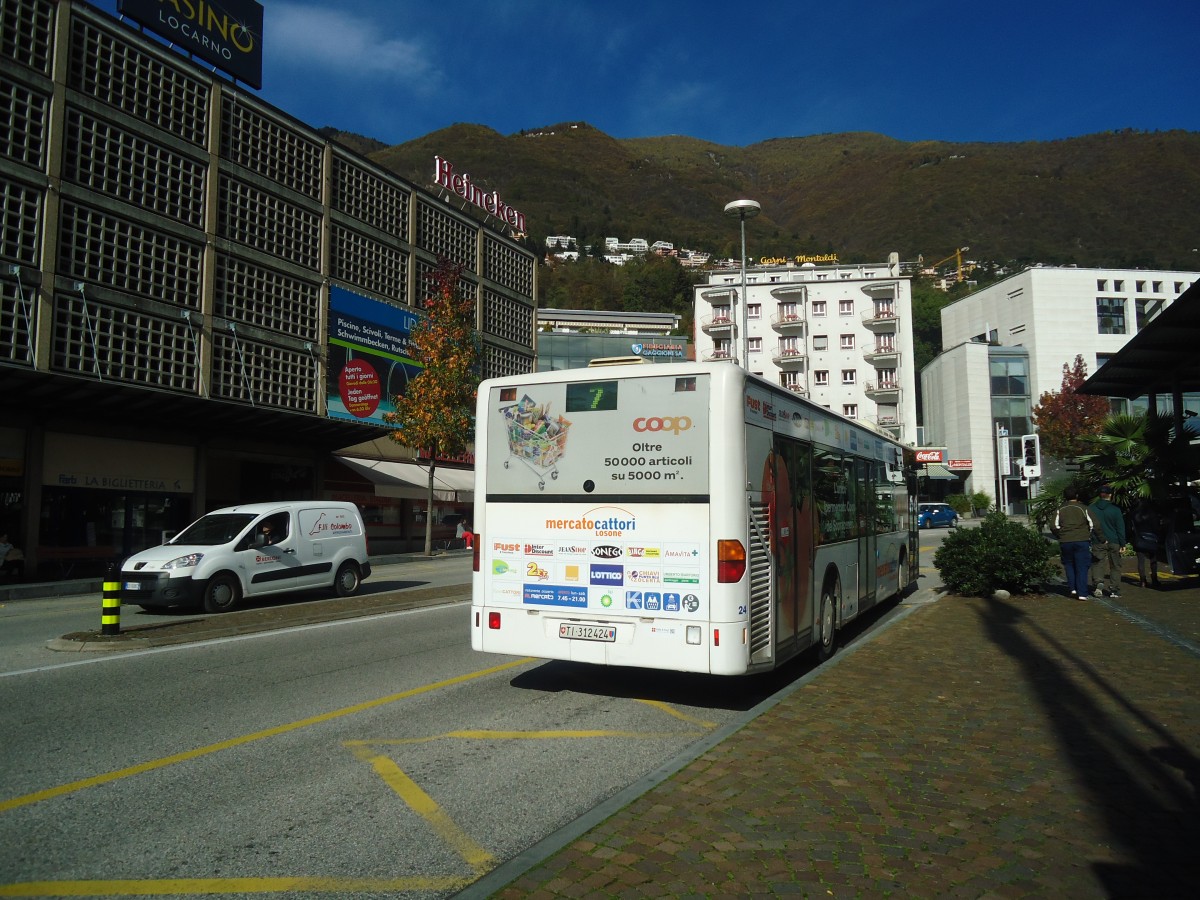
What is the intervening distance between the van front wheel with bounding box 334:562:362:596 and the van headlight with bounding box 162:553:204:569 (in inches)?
128

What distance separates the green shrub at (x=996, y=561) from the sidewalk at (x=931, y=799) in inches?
241

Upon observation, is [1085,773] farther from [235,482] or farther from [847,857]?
[235,482]

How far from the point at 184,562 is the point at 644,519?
10.0m

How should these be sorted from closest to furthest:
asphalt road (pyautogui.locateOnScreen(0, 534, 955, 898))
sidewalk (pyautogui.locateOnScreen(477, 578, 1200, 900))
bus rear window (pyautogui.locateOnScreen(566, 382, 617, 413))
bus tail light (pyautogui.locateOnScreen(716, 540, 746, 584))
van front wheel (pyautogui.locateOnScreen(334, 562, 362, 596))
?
sidewalk (pyautogui.locateOnScreen(477, 578, 1200, 900))
asphalt road (pyautogui.locateOnScreen(0, 534, 955, 898))
bus tail light (pyautogui.locateOnScreen(716, 540, 746, 584))
bus rear window (pyautogui.locateOnScreen(566, 382, 617, 413))
van front wheel (pyautogui.locateOnScreen(334, 562, 362, 596))

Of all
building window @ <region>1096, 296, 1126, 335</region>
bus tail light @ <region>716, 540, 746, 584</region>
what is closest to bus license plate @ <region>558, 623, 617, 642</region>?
bus tail light @ <region>716, 540, 746, 584</region>

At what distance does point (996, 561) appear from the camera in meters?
14.7

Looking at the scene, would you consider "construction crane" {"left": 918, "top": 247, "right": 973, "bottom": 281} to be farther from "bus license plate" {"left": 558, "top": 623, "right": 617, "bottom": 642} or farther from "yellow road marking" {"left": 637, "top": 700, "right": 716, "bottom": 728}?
"bus license plate" {"left": 558, "top": 623, "right": 617, "bottom": 642}

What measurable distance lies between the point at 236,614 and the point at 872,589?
9.74 metres

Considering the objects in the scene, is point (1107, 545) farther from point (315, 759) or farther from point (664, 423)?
point (315, 759)

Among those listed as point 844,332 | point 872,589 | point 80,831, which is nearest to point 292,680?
point 80,831

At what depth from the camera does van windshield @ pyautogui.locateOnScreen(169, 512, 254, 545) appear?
50.0 feet

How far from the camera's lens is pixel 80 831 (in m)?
4.62

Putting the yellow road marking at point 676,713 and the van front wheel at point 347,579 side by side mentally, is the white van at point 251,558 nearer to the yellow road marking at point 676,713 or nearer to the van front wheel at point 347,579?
the van front wheel at point 347,579

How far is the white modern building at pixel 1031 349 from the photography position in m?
73.4
